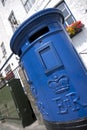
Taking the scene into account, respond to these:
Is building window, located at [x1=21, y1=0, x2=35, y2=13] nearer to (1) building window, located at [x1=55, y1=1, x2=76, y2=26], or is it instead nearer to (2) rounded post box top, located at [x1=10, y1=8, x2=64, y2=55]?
(1) building window, located at [x1=55, y1=1, x2=76, y2=26]

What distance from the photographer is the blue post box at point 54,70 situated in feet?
9.16

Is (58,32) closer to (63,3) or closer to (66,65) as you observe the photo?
(66,65)

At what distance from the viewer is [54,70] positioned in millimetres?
2844

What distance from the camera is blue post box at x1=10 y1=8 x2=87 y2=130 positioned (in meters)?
2.79

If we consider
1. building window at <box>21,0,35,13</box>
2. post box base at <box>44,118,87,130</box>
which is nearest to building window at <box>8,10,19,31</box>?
building window at <box>21,0,35,13</box>

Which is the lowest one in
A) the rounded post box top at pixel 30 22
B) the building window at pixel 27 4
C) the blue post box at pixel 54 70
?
the blue post box at pixel 54 70

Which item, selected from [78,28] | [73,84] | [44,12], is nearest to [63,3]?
[78,28]

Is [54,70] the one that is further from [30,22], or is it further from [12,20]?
[12,20]

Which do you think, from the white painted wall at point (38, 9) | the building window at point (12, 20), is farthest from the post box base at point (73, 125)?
the building window at point (12, 20)

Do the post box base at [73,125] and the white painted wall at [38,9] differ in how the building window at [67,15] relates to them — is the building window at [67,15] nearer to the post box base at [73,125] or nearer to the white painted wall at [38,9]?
the white painted wall at [38,9]

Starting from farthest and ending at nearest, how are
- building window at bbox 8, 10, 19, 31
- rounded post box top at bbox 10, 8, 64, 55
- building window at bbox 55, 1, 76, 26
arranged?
building window at bbox 8, 10, 19, 31 → building window at bbox 55, 1, 76, 26 → rounded post box top at bbox 10, 8, 64, 55

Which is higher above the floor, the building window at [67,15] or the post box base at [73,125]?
the building window at [67,15]

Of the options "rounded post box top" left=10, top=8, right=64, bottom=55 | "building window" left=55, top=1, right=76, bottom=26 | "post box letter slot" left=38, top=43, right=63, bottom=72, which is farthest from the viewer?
"building window" left=55, top=1, right=76, bottom=26

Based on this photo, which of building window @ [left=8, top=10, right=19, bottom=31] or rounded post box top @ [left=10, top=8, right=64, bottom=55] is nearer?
rounded post box top @ [left=10, top=8, right=64, bottom=55]
